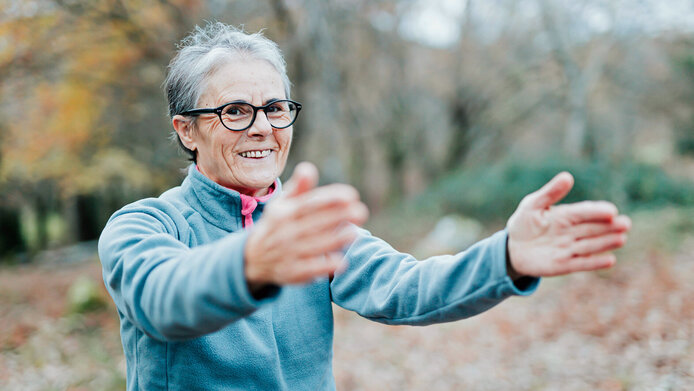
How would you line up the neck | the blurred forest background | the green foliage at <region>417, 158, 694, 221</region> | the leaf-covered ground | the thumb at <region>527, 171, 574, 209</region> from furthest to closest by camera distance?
1. the green foliage at <region>417, 158, 694, 221</region>
2. the blurred forest background
3. the leaf-covered ground
4. the neck
5. the thumb at <region>527, 171, 574, 209</region>

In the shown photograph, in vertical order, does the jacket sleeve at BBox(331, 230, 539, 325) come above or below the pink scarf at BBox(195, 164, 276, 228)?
below

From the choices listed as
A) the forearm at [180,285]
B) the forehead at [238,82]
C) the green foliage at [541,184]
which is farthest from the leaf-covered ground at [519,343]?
the forearm at [180,285]

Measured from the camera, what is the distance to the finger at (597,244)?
1.18 metres

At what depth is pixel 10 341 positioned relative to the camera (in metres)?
6.15

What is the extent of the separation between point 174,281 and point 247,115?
2.68ft

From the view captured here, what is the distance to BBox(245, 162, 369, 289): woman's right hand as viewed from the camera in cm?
97

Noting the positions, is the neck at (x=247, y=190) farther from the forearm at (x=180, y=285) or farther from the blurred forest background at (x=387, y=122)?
the blurred forest background at (x=387, y=122)

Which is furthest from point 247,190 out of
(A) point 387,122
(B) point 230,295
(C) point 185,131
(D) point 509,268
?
(A) point 387,122

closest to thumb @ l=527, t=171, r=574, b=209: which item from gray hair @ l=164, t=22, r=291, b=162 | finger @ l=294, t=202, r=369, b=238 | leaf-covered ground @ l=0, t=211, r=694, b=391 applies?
finger @ l=294, t=202, r=369, b=238

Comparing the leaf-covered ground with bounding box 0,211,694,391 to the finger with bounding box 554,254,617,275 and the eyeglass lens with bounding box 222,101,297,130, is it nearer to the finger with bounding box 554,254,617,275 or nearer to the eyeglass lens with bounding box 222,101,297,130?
the finger with bounding box 554,254,617,275

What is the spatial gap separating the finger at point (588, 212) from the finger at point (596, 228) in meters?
0.01

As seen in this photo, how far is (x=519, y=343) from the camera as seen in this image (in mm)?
5543

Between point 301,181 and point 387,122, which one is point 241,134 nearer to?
point 301,181

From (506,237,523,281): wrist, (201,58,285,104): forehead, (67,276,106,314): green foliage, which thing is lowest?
(67,276,106,314): green foliage
